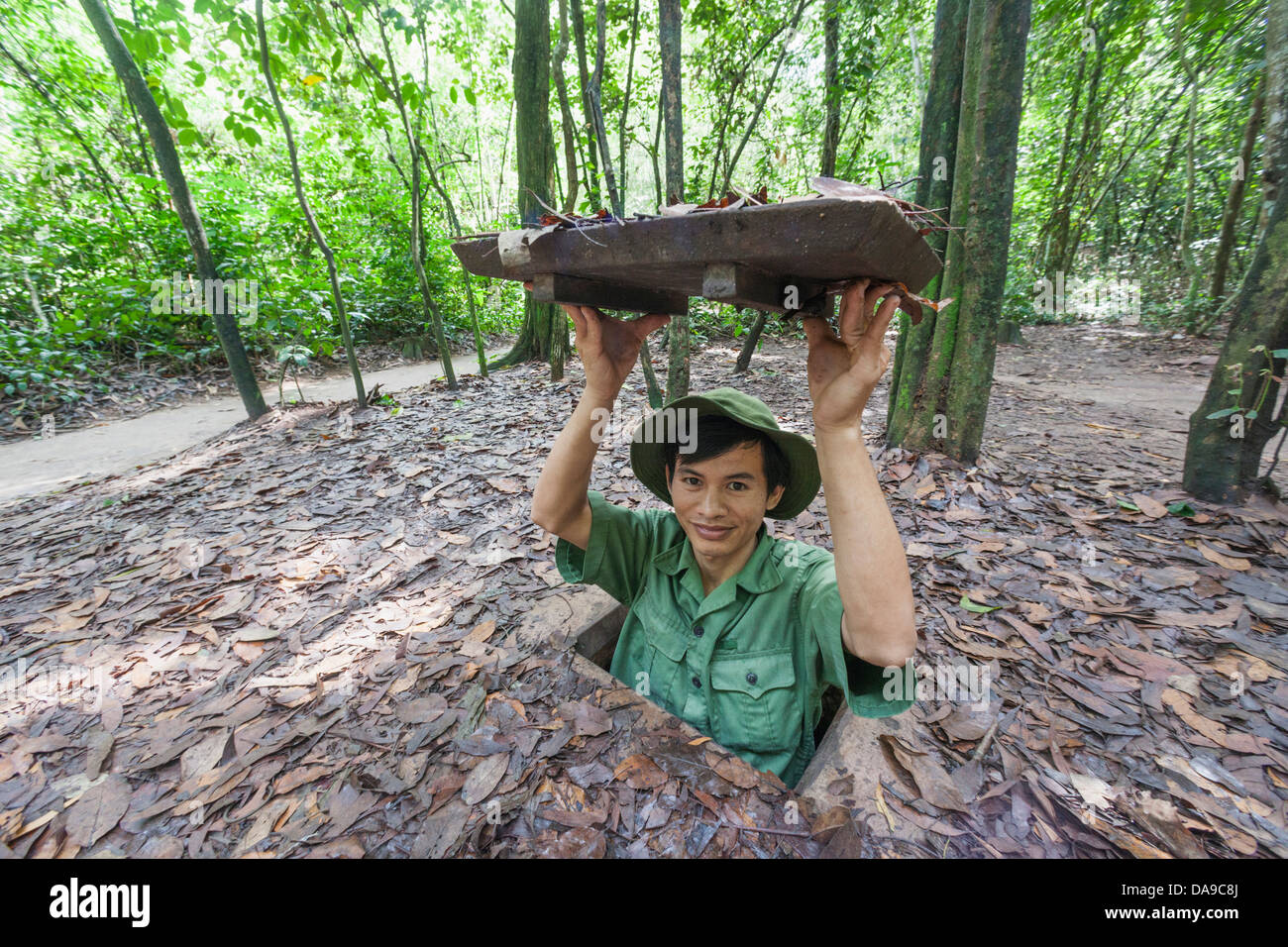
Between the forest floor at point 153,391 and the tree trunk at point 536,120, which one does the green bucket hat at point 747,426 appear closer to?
the tree trunk at point 536,120

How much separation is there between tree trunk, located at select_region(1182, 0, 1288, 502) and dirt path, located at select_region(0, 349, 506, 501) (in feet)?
29.3

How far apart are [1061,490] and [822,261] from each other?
3.86 m

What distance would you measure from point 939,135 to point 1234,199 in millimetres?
11482

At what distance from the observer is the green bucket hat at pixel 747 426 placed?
1773 mm

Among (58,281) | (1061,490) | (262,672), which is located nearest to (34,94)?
(58,281)

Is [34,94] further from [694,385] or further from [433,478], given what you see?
[694,385]

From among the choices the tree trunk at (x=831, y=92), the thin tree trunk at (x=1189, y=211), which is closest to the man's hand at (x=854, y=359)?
the tree trunk at (x=831, y=92)

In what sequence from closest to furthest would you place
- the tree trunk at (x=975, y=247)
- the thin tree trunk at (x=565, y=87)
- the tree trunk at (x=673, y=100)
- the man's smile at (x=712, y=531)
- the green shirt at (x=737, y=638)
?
the green shirt at (x=737, y=638) → the man's smile at (x=712, y=531) → the tree trunk at (x=673, y=100) → the tree trunk at (x=975, y=247) → the thin tree trunk at (x=565, y=87)

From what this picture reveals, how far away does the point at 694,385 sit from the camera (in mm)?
7445

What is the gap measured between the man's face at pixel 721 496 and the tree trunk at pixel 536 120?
6181 mm

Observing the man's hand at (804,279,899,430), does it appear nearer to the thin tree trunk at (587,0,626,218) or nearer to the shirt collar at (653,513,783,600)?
the shirt collar at (653,513,783,600)

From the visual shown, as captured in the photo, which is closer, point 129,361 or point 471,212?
point 129,361

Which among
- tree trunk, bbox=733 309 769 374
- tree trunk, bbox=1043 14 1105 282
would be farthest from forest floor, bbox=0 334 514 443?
tree trunk, bbox=1043 14 1105 282

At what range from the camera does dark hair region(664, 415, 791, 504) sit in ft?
5.83
